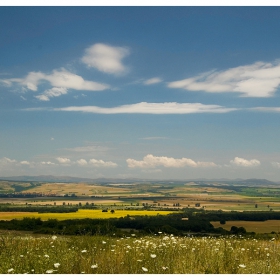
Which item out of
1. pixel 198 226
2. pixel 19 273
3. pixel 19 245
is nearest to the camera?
pixel 19 273

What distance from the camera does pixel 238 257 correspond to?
9336 mm

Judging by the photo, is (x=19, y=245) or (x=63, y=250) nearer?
(x=63, y=250)

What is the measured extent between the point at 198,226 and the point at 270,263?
39999 millimetres

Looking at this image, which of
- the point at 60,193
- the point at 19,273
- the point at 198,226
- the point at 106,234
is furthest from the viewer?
the point at 60,193

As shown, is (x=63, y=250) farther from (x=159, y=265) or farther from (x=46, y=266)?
(x=159, y=265)

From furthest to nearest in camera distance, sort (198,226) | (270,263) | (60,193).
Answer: (60,193), (198,226), (270,263)

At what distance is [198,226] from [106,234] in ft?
121

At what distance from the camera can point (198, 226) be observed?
4700 cm
